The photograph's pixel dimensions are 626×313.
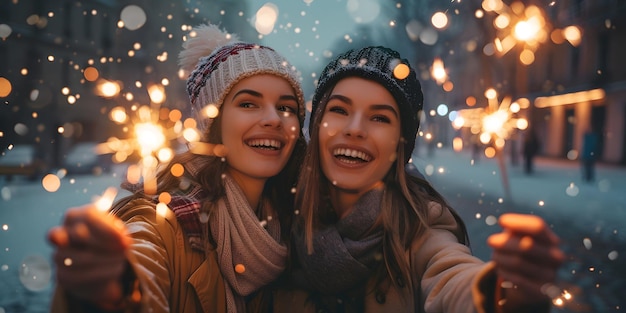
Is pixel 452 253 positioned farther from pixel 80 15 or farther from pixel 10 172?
pixel 80 15

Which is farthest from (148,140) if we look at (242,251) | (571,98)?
(571,98)

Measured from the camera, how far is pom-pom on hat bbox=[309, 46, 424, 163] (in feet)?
8.01

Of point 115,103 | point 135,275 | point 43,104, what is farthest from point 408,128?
point 115,103

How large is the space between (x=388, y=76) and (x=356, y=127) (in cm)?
35

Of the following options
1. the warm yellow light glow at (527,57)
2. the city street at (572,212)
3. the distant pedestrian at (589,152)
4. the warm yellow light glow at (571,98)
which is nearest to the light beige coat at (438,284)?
the city street at (572,212)

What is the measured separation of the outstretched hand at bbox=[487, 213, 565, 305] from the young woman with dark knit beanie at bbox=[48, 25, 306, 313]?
1.09 metres

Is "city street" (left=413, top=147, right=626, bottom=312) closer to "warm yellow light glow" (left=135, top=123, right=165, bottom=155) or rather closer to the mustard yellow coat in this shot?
the mustard yellow coat

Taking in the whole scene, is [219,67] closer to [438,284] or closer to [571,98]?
[438,284]

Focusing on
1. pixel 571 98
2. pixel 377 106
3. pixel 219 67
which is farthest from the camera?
pixel 571 98

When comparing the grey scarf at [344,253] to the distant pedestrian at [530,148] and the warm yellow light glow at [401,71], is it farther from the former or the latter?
the distant pedestrian at [530,148]

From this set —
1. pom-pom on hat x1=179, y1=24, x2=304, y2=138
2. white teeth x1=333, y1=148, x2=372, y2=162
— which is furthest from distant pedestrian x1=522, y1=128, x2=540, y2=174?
white teeth x1=333, y1=148, x2=372, y2=162

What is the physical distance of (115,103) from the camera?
30.5m

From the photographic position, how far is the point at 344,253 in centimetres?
221

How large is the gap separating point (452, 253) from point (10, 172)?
18.0 meters
